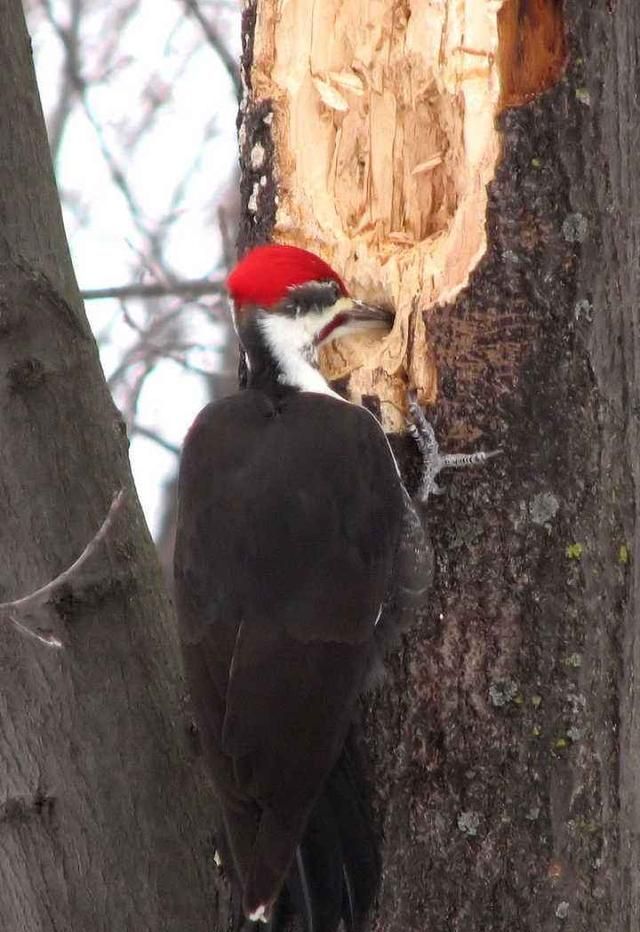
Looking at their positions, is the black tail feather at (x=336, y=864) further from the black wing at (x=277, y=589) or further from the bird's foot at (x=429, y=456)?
the bird's foot at (x=429, y=456)

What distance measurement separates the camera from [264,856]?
90.0 inches

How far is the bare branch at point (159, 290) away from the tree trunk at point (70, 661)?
10.4 ft

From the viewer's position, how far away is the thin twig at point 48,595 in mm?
2102

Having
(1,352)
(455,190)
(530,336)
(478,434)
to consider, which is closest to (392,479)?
(478,434)

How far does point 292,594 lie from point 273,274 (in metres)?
0.67

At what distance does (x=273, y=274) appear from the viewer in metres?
2.72

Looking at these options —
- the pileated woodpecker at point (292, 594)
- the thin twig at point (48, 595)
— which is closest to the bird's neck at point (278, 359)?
the pileated woodpecker at point (292, 594)

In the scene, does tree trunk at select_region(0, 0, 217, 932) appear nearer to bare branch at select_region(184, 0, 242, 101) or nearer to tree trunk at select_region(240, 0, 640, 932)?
tree trunk at select_region(240, 0, 640, 932)

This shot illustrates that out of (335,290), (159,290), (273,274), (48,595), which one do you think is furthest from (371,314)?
(159,290)

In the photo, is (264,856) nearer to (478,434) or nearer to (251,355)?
(478,434)

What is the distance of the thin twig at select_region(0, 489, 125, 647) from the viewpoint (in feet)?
6.89

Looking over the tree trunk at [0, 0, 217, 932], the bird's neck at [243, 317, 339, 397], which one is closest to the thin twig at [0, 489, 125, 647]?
the tree trunk at [0, 0, 217, 932]

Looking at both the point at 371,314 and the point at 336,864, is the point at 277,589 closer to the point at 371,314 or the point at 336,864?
the point at 336,864

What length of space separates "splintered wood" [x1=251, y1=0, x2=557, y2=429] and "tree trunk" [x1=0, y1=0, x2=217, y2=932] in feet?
2.02
